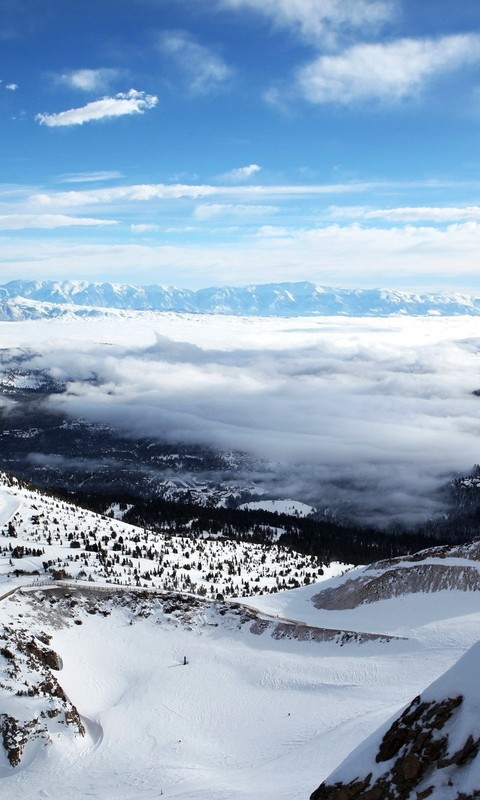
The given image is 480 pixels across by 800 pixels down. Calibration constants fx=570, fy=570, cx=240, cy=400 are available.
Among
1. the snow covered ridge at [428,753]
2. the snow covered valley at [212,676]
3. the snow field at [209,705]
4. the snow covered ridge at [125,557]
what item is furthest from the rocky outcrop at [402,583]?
the snow covered ridge at [428,753]

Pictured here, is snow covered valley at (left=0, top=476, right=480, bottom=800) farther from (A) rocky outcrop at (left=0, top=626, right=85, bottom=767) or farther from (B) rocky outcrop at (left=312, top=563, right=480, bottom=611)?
(B) rocky outcrop at (left=312, top=563, right=480, bottom=611)

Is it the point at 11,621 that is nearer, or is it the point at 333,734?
the point at 333,734

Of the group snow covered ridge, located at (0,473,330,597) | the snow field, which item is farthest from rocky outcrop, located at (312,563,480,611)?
snow covered ridge, located at (0,473,330,597)

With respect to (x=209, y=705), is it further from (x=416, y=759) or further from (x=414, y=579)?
(x=416, y=759)

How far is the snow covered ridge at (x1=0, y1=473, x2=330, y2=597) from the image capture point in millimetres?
123562

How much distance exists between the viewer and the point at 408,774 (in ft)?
74.7

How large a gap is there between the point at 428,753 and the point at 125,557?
133 metres

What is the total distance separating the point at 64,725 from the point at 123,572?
7530 centimetres

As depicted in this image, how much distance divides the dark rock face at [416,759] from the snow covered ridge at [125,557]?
291 feet

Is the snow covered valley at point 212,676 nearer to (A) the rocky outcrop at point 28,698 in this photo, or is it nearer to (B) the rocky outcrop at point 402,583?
(A) the rocky outcrop at point 28,698

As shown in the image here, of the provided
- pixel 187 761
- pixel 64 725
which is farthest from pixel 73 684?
pixel 187 761

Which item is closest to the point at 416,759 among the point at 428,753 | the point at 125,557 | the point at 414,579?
the point at 428,753

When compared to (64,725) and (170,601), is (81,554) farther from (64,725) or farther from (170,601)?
(64,725)

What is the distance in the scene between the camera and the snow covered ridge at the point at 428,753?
2169 centimetres
